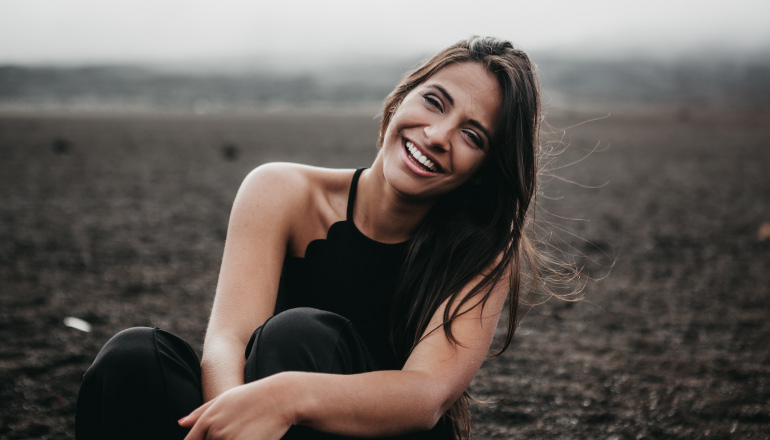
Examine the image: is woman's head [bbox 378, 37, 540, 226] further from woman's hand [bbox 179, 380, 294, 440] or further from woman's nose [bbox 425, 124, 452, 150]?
woman's hand [bbox 179, 380, 294, 440]

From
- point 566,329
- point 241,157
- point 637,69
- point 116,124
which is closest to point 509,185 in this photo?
point 566,329

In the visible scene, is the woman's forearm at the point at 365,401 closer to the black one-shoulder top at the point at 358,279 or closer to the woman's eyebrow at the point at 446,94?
the black one-shoulder top at the point at 358,279

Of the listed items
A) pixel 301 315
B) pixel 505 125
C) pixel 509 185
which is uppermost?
pixel 505 125

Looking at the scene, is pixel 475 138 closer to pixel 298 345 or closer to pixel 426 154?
pixel 426 154

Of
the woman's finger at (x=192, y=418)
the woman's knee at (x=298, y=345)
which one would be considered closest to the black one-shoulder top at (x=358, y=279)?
the woman's knee at (x=298, y=345)

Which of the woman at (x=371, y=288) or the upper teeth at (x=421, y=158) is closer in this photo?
the woman at (x=371, y=288)

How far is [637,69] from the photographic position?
14212 centimetres

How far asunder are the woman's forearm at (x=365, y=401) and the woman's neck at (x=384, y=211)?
622 millimetres

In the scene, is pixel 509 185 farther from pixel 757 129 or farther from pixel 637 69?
pixel 637 69

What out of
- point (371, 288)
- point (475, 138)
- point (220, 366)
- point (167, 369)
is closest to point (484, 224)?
point (475, 138)

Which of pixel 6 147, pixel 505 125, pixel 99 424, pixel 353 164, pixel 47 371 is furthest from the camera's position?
pixel 6 147

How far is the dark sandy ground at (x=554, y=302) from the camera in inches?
132

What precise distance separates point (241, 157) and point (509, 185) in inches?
544

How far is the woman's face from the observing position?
79.8 inches
